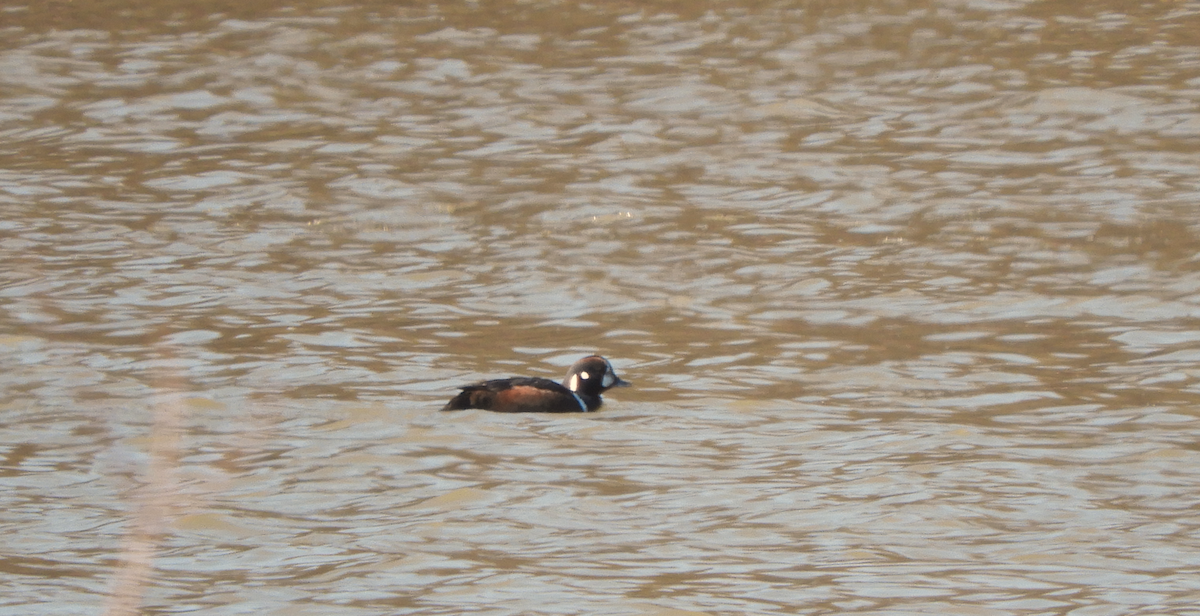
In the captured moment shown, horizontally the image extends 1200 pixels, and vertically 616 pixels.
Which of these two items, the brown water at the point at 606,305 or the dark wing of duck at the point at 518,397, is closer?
the brown water at the point at 606,305

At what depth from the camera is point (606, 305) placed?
12.7 metres

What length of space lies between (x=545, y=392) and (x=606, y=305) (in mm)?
2569

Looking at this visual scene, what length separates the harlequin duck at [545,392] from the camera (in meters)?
10.1

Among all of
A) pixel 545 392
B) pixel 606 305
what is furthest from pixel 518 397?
pixel 606 305

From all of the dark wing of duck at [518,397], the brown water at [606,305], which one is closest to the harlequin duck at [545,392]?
the dark wing of duck at [518,397]

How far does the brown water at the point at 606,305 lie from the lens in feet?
26.6

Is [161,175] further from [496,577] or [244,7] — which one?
[496,577]

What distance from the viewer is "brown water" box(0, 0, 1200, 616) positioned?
26.6 ft

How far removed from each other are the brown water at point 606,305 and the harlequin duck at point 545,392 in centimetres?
13

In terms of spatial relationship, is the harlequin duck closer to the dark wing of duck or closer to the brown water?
the dark wing of duck

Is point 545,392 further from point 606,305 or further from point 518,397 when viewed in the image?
point 606,305

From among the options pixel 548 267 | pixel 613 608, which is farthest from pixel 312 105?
pixel 613 608

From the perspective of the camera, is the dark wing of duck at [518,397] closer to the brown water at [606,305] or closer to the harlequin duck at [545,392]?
the harlequin duck at [545,392]

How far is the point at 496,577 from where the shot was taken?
7.81m
